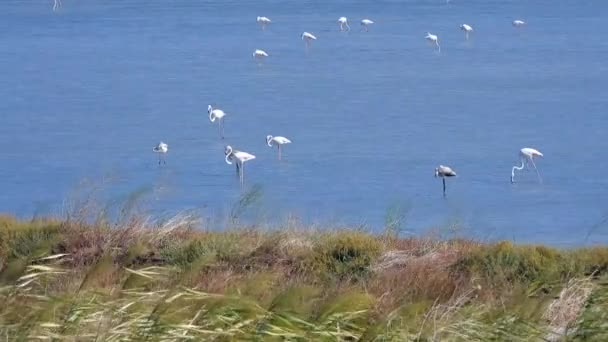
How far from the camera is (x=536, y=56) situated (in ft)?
75.7

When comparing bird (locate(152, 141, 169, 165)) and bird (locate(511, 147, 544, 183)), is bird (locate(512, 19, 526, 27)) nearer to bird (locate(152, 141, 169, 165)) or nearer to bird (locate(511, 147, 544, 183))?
bird (locate(511, 147, 544, 183))

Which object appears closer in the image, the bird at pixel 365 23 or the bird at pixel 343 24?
the bird at pixel 365 23

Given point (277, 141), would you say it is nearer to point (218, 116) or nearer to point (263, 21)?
point (218, 116)

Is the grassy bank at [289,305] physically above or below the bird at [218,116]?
above

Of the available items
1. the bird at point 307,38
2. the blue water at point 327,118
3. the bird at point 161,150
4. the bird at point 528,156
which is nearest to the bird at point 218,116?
the blue water at point 327,118

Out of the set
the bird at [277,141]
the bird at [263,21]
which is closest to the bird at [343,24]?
the bird at [263,21]

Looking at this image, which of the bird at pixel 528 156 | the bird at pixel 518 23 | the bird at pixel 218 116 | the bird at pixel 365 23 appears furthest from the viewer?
the bird at pixel 365 23

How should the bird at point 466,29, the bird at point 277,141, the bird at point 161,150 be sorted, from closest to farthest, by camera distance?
the bird at point 161,150
the bird at point 277,141
the bird at point 466,29

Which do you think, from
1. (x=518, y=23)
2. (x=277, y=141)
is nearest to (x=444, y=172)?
(x=277, y=141)

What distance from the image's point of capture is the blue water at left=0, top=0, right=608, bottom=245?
1388 cm

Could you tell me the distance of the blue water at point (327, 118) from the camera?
13.9 meters

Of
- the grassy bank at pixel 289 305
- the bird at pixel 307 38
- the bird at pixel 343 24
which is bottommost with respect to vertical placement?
the bird at pixel 343 24

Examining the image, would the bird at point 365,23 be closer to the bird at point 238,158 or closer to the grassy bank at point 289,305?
the bird at point 238,158

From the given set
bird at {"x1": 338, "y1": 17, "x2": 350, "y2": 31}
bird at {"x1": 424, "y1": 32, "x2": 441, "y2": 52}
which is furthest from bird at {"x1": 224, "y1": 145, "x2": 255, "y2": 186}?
bird at {"x1": 338, "y1": 17, "x2": 350, "y2": 31}
